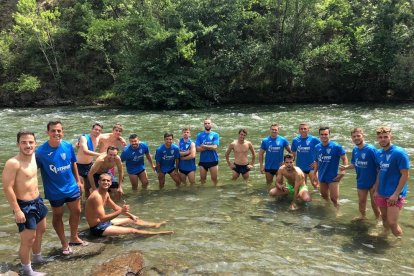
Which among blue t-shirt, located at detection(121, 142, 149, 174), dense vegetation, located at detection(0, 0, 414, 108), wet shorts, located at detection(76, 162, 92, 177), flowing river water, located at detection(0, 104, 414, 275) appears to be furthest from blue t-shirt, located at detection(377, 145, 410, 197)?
dense vegetation, located at detection(0, 0, 414, 108)

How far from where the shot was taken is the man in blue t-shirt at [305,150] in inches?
391

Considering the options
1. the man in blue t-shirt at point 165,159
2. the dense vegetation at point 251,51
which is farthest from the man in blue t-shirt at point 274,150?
the dense vegetation at point 251,51

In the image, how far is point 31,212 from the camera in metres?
5.52

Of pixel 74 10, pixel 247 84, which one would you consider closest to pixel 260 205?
pixel 247 84

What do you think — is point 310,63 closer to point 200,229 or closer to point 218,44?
point 218,44

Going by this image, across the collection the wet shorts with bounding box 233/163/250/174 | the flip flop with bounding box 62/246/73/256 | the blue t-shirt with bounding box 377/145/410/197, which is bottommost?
the flip flop with bounding box 62/246/73/256

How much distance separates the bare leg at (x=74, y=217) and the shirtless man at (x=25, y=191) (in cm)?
82

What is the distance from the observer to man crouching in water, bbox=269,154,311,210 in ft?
29.8

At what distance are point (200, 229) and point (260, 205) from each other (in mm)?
1995

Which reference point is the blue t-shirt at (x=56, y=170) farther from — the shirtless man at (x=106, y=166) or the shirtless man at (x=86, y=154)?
the shirtless man at (x=86, y=154)

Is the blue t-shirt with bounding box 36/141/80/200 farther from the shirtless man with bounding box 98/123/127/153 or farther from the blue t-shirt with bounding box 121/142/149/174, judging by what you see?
the blue t-shirt with bounding box 121/142/149/174

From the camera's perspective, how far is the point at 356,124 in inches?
782

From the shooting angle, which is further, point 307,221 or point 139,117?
point 139,117

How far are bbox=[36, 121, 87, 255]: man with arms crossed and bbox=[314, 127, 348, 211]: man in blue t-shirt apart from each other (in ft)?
17.4
